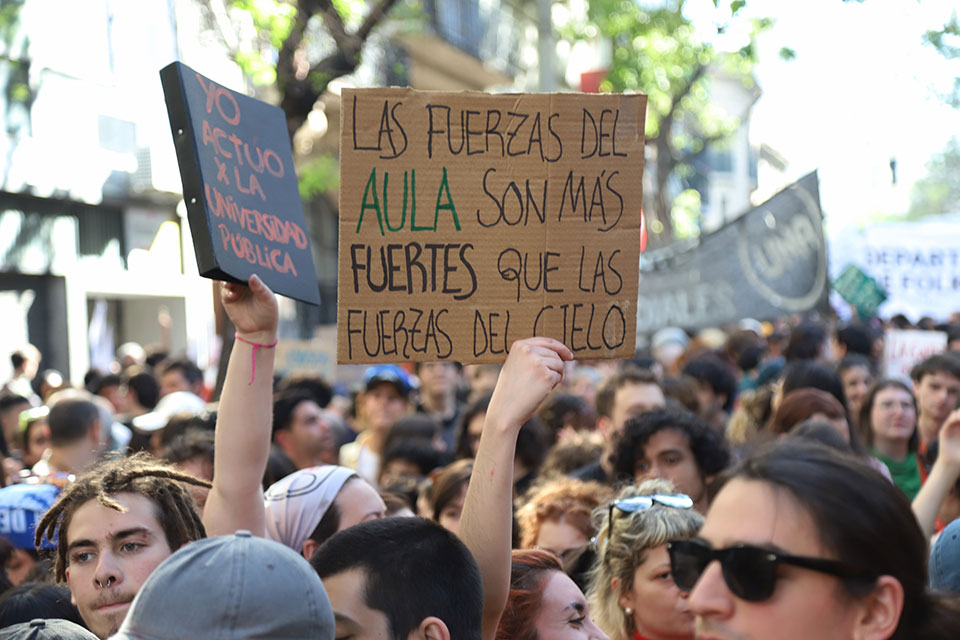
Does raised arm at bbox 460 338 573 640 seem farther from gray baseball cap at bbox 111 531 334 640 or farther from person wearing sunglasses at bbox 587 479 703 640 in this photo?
gray baseball cap at bbox 111 531 334 640

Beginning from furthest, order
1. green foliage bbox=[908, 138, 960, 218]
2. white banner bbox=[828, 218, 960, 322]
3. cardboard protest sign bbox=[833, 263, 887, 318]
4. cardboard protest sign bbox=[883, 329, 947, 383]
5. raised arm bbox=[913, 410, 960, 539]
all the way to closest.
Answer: green foliage bbox=[908, 138, 960, 218]
white banner bbox=[828, 218, 960, 322]
cardboard protest sign bbox=[833, 263, 887, 318]
cardboard protest sign bbox=[883, 329, 947, 383]
raised arm bbox=[913, 410, 960, 539]

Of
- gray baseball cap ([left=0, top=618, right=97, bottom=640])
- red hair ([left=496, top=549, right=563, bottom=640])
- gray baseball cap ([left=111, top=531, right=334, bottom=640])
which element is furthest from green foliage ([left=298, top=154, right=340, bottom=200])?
gray baseball cap ([left=111, top=531, right=334, bottom=640])

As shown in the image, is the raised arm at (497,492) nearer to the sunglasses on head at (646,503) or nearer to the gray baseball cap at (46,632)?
the gray baseball cap at (46,632)

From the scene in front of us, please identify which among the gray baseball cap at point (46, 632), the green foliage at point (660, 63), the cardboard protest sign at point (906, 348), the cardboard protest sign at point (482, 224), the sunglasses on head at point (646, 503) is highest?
the green foliage at point (660, 63)

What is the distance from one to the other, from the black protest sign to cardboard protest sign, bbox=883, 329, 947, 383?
2.34 feet

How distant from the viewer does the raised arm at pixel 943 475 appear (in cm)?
440

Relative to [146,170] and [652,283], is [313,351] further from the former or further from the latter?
[146,170]

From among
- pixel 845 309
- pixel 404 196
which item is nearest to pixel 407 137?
pixel 404 196

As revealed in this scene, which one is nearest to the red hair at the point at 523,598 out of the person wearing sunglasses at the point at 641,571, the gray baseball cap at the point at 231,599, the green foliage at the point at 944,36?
the person wearing sunglasses at the point at 641,571

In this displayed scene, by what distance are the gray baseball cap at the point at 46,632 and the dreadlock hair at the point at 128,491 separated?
2.02 feet

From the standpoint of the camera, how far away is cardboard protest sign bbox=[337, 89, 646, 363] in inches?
128

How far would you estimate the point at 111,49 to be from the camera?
17562mm

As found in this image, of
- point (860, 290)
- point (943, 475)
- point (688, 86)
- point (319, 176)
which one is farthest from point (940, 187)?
point (943, 475)

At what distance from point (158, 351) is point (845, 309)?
14.3 metres
